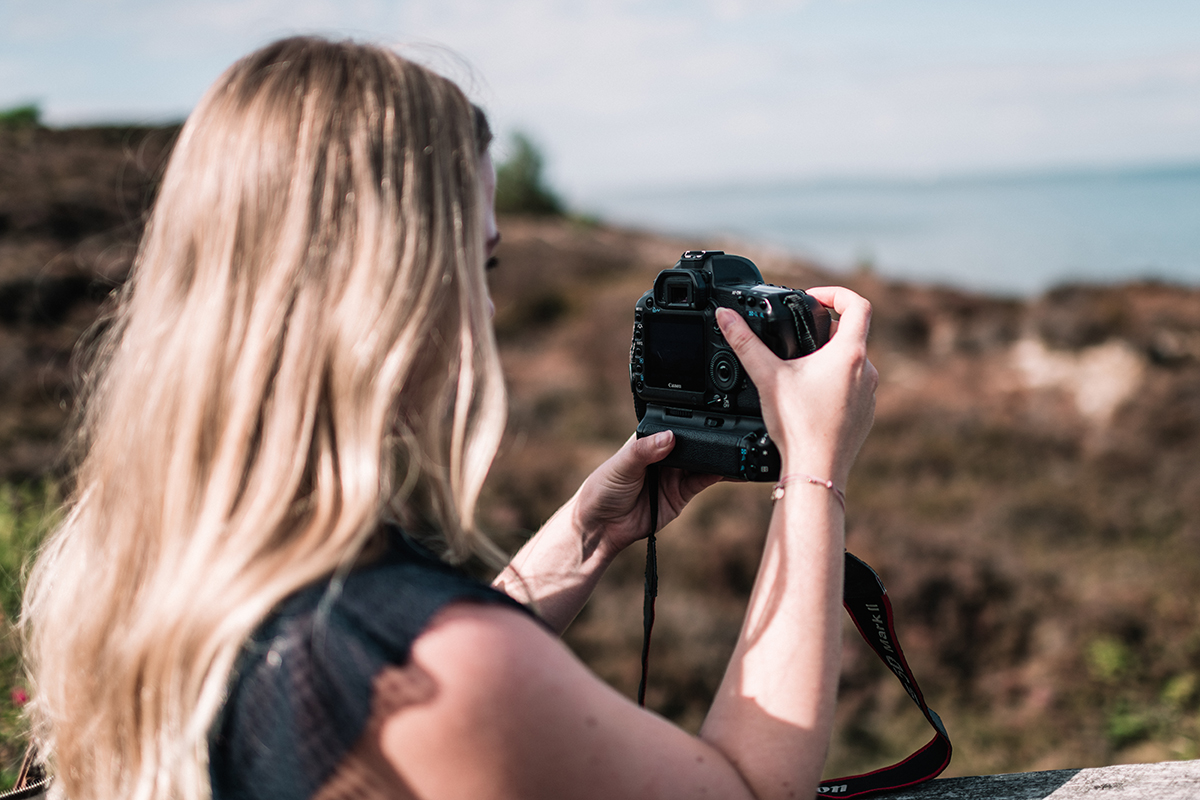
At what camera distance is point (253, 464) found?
0.90 m

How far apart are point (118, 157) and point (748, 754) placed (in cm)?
2128

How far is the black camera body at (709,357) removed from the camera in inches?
53.1

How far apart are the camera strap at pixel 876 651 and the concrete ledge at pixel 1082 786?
3 cm

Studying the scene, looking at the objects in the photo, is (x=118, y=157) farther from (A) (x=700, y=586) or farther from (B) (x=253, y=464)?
(B) (x=253, y=464)

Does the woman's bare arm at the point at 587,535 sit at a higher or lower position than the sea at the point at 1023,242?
higher

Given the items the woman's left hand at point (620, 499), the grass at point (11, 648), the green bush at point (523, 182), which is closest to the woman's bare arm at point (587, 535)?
the woman's left hand at point (620, 499)

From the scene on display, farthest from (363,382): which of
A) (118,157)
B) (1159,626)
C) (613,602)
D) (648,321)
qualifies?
(118,157)

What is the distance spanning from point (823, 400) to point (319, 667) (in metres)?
0.70

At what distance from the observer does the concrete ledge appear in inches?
49.5

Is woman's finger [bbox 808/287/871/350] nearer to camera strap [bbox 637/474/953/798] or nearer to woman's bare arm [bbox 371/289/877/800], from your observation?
woman's bare arm [bbox 371/289/877/800]

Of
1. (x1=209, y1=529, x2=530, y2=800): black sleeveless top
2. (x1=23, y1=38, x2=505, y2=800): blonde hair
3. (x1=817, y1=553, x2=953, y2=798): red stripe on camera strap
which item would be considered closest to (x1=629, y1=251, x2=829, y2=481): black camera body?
(x1=817, y1=553, x2=953, y2=798): red stripe on camera strap

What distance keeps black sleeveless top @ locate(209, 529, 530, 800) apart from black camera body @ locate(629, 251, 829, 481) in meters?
0.69

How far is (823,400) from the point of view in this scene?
43.9 inches

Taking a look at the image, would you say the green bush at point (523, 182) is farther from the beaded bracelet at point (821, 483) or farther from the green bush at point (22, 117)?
the beaded bracelet at point (821, 483)
